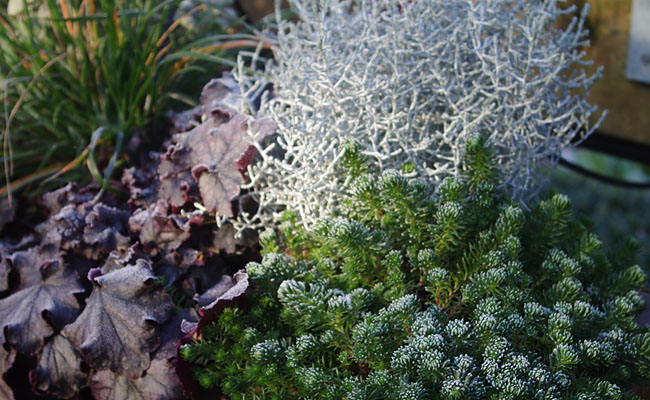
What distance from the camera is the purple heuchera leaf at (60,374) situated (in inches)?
42.1

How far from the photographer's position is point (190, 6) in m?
2.01

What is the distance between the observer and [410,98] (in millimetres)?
1309

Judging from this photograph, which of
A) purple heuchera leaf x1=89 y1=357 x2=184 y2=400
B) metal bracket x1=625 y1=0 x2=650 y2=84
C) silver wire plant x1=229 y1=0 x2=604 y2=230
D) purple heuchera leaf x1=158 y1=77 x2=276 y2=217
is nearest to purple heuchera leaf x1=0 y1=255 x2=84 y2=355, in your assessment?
purple heuchera leaf x1=89 y1=357 x2=184 y2=400

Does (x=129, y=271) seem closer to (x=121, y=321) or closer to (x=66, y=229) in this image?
(x=121, y=321)

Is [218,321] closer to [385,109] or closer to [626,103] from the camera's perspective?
[385,109]

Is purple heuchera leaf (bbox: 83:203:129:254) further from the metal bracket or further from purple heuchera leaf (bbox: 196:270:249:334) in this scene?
the metal bracket

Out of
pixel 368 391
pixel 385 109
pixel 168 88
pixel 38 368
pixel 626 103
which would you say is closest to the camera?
pixel 368 391

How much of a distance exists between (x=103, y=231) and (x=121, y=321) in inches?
10.5

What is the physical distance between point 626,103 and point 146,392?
182 centimetres

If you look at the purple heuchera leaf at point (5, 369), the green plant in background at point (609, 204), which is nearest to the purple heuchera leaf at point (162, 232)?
the purple heuchera leaf at point (5, 369)

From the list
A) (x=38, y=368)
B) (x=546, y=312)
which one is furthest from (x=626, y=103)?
(x=38, y=368)

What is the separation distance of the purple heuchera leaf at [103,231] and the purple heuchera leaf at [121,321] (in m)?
0.12

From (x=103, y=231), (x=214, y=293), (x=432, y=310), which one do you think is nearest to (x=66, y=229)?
(x=103, y=231)

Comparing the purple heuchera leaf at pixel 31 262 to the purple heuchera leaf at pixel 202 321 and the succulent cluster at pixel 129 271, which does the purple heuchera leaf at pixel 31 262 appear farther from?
the purple heuchera leaf at pixel 202 321
